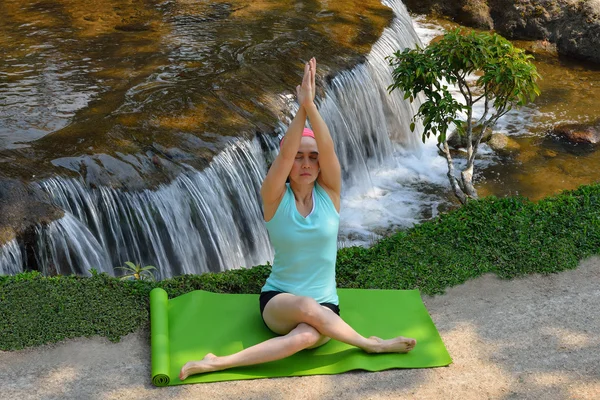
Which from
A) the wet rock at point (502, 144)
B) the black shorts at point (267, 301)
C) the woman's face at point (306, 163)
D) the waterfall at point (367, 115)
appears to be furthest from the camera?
the wet rock at point (502, 144)

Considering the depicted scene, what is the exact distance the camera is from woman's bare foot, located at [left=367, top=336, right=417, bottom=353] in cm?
446

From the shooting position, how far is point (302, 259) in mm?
4488

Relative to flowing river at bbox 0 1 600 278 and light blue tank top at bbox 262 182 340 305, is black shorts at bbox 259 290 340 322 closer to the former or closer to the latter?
light blue tank top at bbox 262 182 340 305

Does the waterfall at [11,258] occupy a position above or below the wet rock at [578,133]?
above

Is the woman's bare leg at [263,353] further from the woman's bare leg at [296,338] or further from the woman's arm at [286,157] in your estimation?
the woman's arm at [286,157]

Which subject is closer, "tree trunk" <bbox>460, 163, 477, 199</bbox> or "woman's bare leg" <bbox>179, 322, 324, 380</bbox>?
"woman's bare leg" <bbox>179, 322, 324, 380</bbox>

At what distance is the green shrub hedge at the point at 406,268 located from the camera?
4.75 m

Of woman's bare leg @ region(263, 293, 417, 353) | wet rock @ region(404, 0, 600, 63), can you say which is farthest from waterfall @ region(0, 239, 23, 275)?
wet rock @ region(404, 0, 600, 63)

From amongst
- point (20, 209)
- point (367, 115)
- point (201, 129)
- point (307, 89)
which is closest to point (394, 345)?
point (307, 89)

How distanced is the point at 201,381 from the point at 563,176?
593cm

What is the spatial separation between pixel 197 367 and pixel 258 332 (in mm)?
504

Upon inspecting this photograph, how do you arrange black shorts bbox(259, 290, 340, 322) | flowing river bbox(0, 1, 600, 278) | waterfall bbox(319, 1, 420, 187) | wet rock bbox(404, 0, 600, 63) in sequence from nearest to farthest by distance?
black shorts bbox(259, 290, 340, 322), flowing river bbox(0, 1, 600, 278), waterfall bbox(319, 1, 420, 187), wet rock bbox(404, 0, 600, 63)

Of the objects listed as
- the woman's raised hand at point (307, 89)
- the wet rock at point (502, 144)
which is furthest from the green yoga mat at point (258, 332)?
the wet rock at point (502, 144)

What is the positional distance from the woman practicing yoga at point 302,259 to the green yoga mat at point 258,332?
0.22 feet
